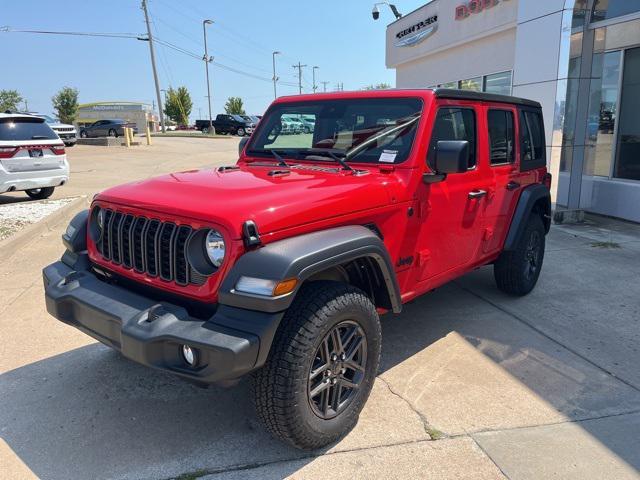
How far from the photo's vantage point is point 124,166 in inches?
715

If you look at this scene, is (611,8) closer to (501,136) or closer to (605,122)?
(605,122)

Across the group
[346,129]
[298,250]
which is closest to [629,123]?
[346,129]

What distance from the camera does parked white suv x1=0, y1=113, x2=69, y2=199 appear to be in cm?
895

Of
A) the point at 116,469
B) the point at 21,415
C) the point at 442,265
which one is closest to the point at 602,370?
the point at 442,265

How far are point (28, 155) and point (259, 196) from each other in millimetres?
8331

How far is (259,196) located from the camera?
2.64m

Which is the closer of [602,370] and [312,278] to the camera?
[312,278]

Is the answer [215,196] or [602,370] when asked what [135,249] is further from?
[602,370]

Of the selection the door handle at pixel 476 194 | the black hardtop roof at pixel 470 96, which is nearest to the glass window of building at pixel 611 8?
the black hardtop roof at pixel 470 96

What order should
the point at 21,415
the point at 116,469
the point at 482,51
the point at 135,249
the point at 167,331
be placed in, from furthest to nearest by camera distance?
the point at 482,51
the point at 21,415
the point at 135,249
the point at 116,469
the point at 167,331

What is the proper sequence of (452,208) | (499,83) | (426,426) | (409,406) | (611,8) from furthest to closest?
(499,83)
(611,8)
(452,208)
(409,406)
(426,426)

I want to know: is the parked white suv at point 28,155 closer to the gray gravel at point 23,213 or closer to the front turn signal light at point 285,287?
the gray gravel at point 23,213

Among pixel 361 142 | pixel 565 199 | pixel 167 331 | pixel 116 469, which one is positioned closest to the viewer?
pixel 167 331

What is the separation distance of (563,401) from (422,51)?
1630 cm
